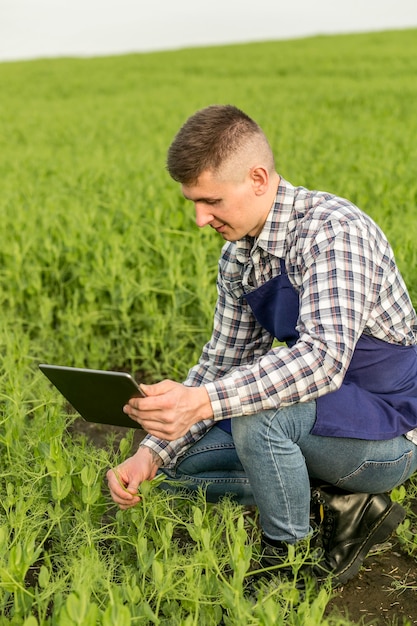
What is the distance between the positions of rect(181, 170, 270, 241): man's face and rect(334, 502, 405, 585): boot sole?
3.53ft

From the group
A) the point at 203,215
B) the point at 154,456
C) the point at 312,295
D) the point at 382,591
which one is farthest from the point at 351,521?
the point at 203,215

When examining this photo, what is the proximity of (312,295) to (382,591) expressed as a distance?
1.05m

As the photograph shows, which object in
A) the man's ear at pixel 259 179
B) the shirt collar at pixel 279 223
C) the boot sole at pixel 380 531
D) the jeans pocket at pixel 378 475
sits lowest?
the boot sole at pixel 380 531

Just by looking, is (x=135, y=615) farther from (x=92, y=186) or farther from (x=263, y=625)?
(x=92, y=186)

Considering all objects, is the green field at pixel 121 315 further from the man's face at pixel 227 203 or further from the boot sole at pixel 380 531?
the man's face at pixel 227 203

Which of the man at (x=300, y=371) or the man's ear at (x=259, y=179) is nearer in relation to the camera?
the man at (x=300, y=371)

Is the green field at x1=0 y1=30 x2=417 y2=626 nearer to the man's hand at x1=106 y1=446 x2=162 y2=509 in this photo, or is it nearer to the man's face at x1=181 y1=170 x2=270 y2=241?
the man's hand at x1=106 y1=446 x2=162 y2=509

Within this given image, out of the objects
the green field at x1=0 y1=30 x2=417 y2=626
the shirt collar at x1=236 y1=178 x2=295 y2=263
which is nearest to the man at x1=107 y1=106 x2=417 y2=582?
the shirt collar at x1=236 y1=178 x2=295 y2=263

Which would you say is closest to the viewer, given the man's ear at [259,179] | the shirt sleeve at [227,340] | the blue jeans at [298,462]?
the blue jeans at [298,462]

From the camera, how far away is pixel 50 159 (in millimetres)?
11281

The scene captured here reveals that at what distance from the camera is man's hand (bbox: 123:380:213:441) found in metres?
2.39

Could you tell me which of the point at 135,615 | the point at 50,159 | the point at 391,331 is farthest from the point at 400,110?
the point at 135,615

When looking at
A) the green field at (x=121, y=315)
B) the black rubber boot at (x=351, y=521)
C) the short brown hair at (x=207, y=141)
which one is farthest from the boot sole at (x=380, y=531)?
the short brown hair at (x=207, y=141)

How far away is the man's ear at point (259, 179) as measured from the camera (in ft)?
8.96
